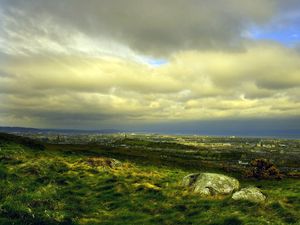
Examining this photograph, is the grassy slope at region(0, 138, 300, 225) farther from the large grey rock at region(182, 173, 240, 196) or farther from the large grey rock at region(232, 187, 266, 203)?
the large grey rock at region(182, 173, 240, 196)

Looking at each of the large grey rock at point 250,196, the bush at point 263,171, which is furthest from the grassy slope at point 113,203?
the bush at point 263,171

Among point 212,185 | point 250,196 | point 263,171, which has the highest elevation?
point 212,185

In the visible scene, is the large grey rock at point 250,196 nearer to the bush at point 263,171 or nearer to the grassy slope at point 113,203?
the grassy slope at point 113,203

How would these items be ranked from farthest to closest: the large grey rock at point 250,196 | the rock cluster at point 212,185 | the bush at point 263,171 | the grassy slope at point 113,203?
the bush at point 263,171 → the rock cluster at point 212,185 → the large grey rock at point 250,196 → the grassy slope at point 113,203

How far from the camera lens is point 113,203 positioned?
2933 cm

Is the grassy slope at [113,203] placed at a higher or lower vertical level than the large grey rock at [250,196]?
lower

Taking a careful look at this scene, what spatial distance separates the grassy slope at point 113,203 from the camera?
2327 centimetres

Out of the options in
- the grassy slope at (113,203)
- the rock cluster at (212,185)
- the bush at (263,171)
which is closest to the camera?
the grassy slope at (113,203)

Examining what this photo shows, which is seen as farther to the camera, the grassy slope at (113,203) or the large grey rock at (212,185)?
the large grey rock at (212,185)

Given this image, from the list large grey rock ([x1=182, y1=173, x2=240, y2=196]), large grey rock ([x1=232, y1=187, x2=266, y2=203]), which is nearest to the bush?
large grey rock ([x1=182, y1=173, x2=240, y2=196])

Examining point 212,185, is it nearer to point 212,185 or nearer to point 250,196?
point 212,185

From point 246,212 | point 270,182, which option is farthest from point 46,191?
point 270,182

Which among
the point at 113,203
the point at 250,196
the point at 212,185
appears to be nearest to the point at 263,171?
the point at 212,185

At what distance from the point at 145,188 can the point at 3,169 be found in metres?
16.3
